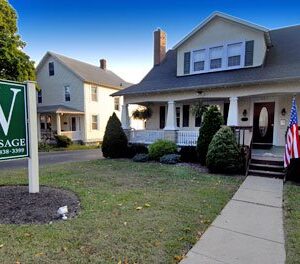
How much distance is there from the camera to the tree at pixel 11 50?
15719mm

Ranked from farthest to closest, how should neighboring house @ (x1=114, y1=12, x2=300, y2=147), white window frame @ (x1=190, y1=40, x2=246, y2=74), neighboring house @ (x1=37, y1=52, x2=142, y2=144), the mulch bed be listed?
neighboring house @ (x1=37, y1=52, x2=142, y2=144)
white window frame @ (x1=190, y1=40, x2=246, y2=74)
neighboring house @ (x1=114, y1=12, x2=300, y2=147)
the mulch bed

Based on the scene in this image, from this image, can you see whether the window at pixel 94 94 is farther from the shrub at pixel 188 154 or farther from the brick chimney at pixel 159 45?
the shrub at pixel 188 154

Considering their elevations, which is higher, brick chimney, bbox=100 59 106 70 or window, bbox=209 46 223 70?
brick chimney, bbox=100 59 106 70

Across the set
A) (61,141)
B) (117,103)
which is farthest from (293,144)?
(117,103)

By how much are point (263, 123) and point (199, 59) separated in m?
4.87

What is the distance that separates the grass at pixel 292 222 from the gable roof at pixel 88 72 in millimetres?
18935

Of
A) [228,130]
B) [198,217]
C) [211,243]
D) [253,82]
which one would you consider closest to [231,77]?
[253,82]

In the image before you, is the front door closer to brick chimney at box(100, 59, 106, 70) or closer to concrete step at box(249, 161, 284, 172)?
concrete step at box(249, 161, 284, 172)

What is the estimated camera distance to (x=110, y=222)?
4.11 meters

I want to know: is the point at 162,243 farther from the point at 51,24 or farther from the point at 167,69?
the point at 51,24

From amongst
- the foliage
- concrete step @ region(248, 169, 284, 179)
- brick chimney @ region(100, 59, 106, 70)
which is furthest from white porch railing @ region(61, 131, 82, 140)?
concrete step @ region(248, 169, 284, 179)

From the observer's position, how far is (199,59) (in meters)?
13.0

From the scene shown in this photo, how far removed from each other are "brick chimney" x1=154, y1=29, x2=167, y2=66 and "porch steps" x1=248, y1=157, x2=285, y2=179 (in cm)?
1004

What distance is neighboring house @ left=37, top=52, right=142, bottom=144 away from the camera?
21.7m
